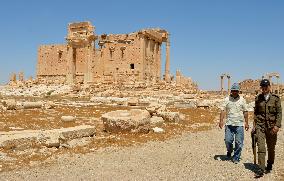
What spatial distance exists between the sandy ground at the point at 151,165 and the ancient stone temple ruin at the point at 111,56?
123 feet

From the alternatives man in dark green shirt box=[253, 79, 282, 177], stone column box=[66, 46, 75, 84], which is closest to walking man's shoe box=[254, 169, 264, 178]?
man in dark green shirt box=[253, 79, 282, 177]

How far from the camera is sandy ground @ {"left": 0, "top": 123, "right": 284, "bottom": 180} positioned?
708cm

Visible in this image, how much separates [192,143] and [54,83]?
43274 millimetres

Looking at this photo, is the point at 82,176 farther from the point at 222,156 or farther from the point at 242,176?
the point at 222,156

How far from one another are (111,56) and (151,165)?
4293cm

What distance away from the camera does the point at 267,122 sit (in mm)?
7750

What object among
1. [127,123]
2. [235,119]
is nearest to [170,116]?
[127,123]

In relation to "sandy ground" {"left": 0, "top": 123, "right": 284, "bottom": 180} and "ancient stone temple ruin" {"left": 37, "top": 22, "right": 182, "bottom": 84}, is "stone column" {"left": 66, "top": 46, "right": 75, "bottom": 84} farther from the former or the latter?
"sandy ground" {"left": 0, "top": 123, "right": 284, "bottom": 180}

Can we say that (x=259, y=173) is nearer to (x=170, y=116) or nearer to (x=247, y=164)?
(x=247, y=164)

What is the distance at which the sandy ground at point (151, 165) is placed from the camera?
708 cm

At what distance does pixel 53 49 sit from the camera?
2197 inches

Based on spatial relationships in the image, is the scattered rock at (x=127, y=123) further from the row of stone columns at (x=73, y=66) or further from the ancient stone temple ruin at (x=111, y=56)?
the row of stone columns at (x=73, y=66)

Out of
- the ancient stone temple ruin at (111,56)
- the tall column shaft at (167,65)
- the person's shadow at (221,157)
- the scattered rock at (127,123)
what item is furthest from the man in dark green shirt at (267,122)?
the tall column shaft at (167,65)

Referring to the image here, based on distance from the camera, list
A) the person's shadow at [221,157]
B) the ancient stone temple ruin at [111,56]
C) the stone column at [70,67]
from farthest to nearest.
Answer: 1. the stone column at [70,67]
2. the ancient stone temple ruin at [111,56]
3. the person's shadow at [221,157]
